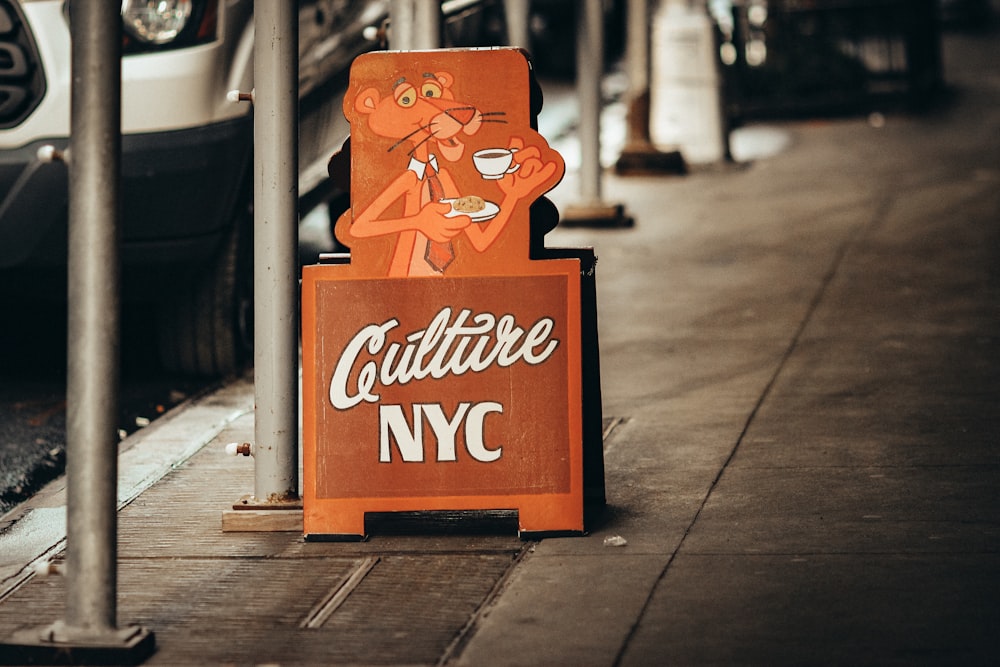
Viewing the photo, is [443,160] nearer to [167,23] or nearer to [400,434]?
[400,434]

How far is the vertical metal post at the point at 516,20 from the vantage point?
11.1 metres

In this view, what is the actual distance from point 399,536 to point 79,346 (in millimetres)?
1475

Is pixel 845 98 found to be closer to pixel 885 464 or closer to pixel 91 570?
pixel 885 464

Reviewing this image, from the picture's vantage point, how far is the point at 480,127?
512 centimetres

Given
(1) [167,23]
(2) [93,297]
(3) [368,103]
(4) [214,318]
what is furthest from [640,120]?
(2) [93,297]

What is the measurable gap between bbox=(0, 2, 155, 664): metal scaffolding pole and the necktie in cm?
118

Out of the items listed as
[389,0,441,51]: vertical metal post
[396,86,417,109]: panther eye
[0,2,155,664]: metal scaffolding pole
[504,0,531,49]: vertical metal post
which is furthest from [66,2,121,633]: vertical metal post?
[504,0,531,49]: vertical metal post

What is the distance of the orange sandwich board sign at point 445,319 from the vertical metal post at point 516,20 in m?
6.06

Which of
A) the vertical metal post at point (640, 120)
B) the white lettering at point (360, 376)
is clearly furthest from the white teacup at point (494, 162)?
the vertical metal post at point (640, 120)

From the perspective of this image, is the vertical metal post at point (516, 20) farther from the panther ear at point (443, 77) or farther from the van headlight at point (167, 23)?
the panther ear at point (443, 77)

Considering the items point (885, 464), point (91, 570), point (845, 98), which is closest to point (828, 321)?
point (885, 464)

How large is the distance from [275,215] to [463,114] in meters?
0.71

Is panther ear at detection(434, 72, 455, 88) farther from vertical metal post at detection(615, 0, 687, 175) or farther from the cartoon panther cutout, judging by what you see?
vertical metal post at detection(615, 0, 687, 175)

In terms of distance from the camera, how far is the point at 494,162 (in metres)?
5.12
